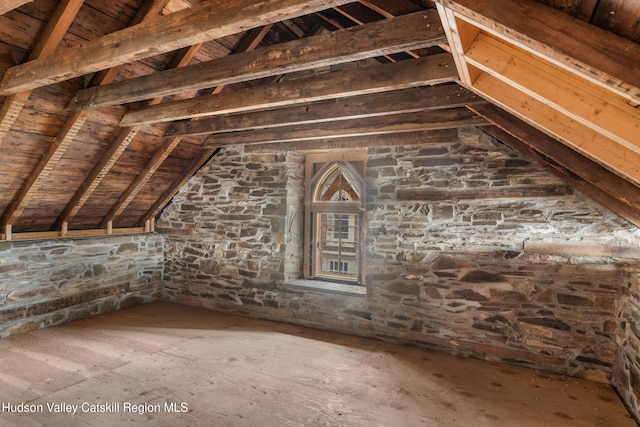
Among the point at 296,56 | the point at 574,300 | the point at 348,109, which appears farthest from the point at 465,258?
the point at 296,56

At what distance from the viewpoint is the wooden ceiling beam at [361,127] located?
322 centimetres

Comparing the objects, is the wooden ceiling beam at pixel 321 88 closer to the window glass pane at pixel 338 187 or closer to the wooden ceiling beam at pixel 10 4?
the wooden ceiling beam at pixel 10 4

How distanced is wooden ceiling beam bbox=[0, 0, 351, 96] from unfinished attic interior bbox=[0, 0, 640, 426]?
0.02 m

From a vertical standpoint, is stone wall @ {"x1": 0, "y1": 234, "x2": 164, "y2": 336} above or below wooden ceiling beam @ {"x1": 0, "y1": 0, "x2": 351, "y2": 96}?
below

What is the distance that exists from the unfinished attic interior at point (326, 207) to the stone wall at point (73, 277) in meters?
0.02

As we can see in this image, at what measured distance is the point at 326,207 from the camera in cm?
466

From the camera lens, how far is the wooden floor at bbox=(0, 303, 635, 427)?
253 cm

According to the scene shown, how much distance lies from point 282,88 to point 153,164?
237cm

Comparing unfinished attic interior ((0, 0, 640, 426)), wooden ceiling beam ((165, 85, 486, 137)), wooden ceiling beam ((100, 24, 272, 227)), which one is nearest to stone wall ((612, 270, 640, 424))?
unfinished attic interior ((0, 0, 640, 426))

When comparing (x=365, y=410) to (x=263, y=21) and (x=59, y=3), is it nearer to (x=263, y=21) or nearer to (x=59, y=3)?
(x=263, y=21)

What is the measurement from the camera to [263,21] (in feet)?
5.45

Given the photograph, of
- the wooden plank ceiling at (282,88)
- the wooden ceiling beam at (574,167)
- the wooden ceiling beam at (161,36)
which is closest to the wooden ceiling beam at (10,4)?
the wooden plank ceiling at (282,88)

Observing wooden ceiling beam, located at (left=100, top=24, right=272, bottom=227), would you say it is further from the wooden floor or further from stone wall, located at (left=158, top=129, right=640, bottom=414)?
the wooden floor

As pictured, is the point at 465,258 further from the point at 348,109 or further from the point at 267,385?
the point at 267,385
